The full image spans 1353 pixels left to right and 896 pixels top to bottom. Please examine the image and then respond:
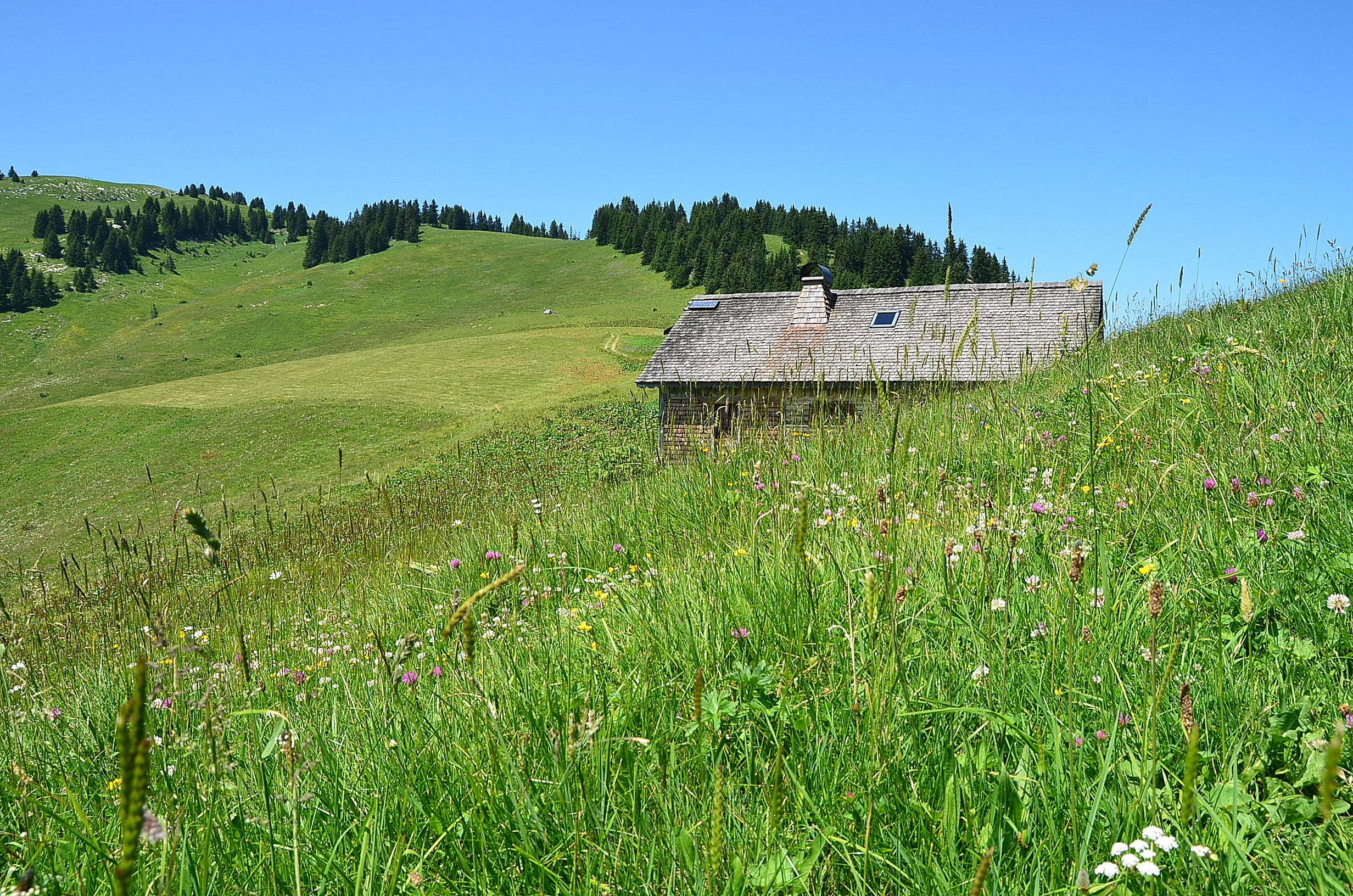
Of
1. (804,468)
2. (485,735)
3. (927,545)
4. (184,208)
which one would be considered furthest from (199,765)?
(184,208)

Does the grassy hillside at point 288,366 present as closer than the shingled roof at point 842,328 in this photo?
No

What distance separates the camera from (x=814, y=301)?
1083 inches

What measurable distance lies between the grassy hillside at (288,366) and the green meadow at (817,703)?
291 centimetres

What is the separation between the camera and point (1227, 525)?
9.33 feet

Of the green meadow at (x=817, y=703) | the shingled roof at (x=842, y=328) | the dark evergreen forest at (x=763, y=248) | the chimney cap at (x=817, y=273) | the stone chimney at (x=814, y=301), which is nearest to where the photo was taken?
the green meadow at (x=817, y=703)

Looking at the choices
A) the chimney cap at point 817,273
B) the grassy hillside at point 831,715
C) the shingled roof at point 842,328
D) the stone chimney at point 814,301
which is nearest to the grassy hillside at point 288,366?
the grassy hillside at point 831,715

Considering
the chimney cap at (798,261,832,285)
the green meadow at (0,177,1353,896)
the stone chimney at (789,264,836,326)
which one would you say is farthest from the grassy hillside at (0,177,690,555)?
the chimney cap at (798,261,832,285)

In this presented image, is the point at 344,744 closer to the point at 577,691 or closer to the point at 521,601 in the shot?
the point at 577,691

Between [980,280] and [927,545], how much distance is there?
73.2 meters

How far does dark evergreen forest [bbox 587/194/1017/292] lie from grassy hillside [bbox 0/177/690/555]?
16.9ft

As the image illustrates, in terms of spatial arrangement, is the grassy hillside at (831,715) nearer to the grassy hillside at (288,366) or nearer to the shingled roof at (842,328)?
the grassy hillside at (288,366)

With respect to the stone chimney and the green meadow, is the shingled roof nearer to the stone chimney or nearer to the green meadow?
the stone chimney

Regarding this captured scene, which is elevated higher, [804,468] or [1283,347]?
[1283,347]

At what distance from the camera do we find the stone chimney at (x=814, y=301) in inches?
1074
